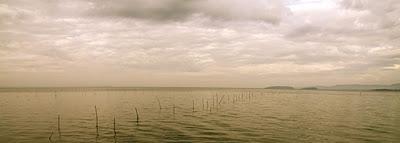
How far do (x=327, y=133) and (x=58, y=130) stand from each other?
3626 centimetres

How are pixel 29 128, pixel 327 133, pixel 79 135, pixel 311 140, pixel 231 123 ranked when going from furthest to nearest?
pixel 231 123 → pixel 29 128 → pixel 327 133 → pixel 79 135 → pixel 311 140

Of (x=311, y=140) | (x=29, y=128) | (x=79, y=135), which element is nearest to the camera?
(x=311, y=140)

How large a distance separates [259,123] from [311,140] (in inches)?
627

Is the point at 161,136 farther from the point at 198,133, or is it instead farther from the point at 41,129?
the point at 41,129

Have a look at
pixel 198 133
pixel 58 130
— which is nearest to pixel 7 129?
pixel 58 130

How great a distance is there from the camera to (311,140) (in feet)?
132

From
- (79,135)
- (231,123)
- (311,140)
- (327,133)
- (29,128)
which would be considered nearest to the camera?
(311,140)

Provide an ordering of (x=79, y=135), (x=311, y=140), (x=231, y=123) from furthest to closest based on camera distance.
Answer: (x=231, y=123)
(x=79, y=135)
(x=311, y=140)

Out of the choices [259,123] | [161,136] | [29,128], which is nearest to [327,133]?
[259,123]

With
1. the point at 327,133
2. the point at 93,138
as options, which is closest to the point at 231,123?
the point at 327,133

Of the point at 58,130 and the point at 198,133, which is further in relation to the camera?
the point at 58,130

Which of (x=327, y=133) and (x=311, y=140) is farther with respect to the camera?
(x=327, y=133)

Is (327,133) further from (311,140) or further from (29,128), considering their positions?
(29,128)

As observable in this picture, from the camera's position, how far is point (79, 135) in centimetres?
4297
